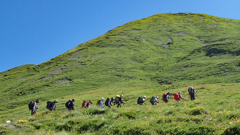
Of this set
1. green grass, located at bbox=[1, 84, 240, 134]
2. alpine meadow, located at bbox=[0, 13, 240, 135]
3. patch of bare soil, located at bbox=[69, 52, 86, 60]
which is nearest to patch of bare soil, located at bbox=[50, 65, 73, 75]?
alpine meadow, located at bbox=[0, 13, 240, 135]

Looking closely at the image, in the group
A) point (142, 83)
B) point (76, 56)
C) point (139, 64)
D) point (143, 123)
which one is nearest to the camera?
point (143, 123)

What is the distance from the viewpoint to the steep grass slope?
6481 centimetres

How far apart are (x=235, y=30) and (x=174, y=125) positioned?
12427 cm

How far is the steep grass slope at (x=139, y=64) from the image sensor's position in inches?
2552

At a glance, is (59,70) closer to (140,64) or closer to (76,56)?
(76,56)

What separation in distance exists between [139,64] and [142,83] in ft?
79.0

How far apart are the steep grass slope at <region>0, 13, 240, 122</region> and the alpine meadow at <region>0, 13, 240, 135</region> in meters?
0.28

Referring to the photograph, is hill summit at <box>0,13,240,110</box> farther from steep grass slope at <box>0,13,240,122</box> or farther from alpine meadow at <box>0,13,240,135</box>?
alpine meadow at <box>0,13,240,135</box>

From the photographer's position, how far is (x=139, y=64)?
296ft

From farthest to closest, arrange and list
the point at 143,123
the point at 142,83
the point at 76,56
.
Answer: the point at 76,56, the point at 142,83, the point at 143,123

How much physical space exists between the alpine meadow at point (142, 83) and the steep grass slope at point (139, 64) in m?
0.28

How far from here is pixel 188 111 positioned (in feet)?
56.6

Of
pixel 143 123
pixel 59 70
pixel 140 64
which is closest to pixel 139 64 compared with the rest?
pixel 140 64

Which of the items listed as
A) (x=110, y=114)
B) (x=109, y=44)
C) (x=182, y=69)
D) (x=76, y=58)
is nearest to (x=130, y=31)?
(x=109, y=44)
